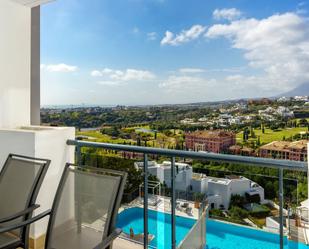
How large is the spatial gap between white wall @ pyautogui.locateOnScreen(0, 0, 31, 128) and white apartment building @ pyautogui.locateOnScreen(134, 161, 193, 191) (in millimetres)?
1617

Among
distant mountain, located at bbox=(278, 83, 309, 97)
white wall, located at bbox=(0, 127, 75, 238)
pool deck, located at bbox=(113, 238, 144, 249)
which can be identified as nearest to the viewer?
white wall, located at bbox=(0, 127, 75, 238)

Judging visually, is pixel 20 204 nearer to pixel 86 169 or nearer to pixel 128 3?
pixel 86 169

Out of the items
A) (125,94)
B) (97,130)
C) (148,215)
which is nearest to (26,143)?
(148,215)

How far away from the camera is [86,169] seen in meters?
1.67

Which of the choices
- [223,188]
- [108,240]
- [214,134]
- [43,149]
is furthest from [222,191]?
[214,134]

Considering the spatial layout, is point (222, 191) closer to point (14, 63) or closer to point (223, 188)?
point (223, 188)

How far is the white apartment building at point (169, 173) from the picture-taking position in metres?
2.34

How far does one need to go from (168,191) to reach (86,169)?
3.19 feet

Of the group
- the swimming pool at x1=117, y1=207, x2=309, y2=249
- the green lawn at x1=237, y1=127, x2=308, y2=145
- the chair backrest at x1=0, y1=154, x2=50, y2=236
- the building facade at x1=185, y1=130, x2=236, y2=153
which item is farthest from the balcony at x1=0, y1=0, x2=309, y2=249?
the green lawn at x1=237, y1=127, x2=308, y2=145

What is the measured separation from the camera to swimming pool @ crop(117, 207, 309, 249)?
2.28 metres

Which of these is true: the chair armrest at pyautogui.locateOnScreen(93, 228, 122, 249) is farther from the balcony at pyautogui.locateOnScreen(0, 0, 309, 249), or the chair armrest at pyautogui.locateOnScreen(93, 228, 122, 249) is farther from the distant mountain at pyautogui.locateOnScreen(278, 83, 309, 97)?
the distant mountain at pyautogui.locateOnScreen(278, 83, 309, 97)

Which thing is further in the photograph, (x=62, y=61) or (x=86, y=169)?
(x=62, y=61)

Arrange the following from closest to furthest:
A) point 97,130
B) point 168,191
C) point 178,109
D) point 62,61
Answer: point 168,191
point 97,130
point 178,109
point 62,61

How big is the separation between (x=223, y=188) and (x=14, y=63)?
2.63 metres
